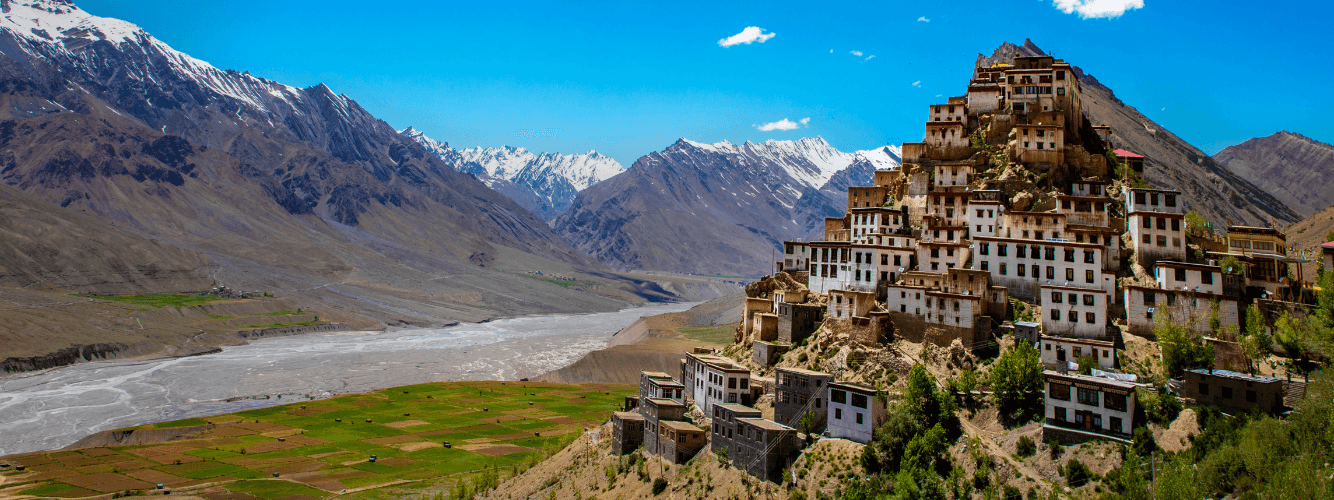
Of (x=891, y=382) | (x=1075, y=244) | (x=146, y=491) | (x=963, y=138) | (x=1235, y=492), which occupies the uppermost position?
(x=963, y=138)

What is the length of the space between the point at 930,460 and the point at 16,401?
4539 inches

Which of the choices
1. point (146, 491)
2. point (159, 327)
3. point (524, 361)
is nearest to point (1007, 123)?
point (146, 491)

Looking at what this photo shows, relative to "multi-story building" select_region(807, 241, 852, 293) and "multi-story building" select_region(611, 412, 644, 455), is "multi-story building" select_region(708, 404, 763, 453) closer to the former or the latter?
"multi-story building" select_region(611, 412, 644, 455)

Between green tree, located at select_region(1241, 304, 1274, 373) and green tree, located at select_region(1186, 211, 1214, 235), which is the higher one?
green tree, located at select_region(1186, 211, 1214, 235)

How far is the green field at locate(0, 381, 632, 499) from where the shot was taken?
75500 millimetres

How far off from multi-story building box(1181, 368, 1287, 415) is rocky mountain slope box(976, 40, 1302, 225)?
6397 cm

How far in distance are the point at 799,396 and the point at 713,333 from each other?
122 metres

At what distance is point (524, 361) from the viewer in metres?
161

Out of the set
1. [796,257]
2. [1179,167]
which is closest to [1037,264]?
[796,257]

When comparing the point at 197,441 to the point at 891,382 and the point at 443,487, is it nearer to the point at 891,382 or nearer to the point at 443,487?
the point at 443,487

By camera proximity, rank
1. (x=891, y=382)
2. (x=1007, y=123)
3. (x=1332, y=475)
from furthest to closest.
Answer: (x=1007, y=123)
(x=891, y=382)
(x=1332, y=475)

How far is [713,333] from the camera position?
173125 millimetres

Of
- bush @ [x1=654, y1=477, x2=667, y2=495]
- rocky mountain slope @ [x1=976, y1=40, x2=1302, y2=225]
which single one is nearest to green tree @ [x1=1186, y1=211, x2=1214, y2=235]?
bush @ [x1=654, y1=477, x2=667, y2=495]

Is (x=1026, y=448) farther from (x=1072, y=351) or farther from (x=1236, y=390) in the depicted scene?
(x=1236, y=390)
